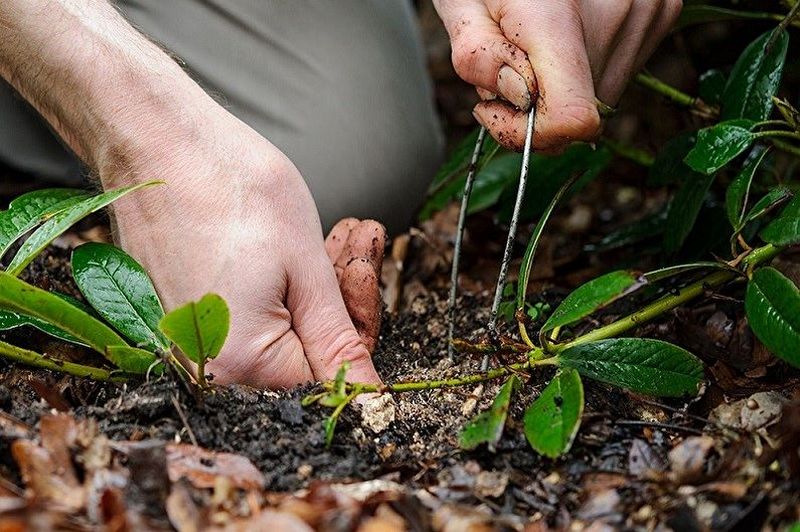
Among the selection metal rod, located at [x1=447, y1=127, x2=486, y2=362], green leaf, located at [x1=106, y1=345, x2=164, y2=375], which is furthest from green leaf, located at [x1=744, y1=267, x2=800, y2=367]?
green leaf, located at [x1=106, y1=345, x2=164, y2=375]

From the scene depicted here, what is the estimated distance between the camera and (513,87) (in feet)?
3.80

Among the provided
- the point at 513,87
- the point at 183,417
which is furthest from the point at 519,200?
the point at 183,417

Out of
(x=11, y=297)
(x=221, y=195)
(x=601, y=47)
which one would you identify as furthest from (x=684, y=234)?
(x=11, y=297)

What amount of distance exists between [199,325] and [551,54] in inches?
23.7

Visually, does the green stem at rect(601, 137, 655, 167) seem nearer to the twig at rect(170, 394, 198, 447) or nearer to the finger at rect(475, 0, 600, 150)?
the finger at rect(475, 0, 600, 150)

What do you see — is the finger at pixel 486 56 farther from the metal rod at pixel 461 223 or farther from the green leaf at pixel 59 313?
the green leaf at pixel 59 313

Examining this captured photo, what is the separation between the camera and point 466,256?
182cm

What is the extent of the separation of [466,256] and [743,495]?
1030mm

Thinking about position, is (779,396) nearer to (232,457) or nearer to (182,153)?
(232,457)

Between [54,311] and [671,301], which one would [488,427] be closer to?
[671,301]

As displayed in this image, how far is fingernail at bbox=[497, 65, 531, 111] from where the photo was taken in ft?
3.75

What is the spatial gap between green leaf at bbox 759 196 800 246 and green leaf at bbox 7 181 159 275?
0.80 m

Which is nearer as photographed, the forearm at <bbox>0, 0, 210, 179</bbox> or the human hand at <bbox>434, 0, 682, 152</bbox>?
the human hand at <bbox>434, 0, 682, 152</bbox>

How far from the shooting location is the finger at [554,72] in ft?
3.66
